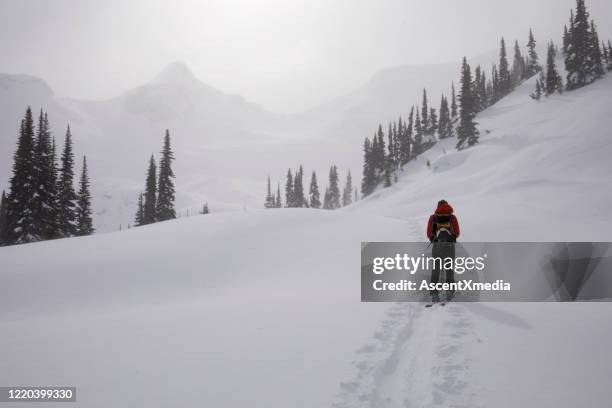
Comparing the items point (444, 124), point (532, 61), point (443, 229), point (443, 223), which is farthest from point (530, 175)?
point (532, 61)

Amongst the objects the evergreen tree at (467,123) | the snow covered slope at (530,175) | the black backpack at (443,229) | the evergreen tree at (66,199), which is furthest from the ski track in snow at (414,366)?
the evergreen tree at (467,123)

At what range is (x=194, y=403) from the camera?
15.2 ft

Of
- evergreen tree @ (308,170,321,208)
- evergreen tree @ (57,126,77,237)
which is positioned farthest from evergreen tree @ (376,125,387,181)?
evergreen tree @ (57,126,77,237)

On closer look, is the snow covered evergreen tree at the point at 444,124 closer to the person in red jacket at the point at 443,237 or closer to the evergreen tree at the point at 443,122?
the evergreen tree at the point at 443,122

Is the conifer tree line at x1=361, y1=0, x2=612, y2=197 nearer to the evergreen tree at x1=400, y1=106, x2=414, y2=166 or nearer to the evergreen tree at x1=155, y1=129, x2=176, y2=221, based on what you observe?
the evergreen tree at x1=400, y1=106, x2=414, y2=166

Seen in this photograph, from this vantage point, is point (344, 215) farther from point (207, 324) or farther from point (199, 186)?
point (199, 186)

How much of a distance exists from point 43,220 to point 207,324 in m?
34.7

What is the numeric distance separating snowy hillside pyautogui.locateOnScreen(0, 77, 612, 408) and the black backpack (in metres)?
1.88

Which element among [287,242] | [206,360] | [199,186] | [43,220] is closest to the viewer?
[206,360]

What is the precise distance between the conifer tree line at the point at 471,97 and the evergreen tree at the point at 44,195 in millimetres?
60603

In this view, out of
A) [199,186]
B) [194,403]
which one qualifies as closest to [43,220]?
[194,403]

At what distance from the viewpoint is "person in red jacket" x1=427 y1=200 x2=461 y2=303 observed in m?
9.05

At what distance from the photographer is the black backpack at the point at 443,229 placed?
9.20 meters

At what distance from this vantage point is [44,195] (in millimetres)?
33062
